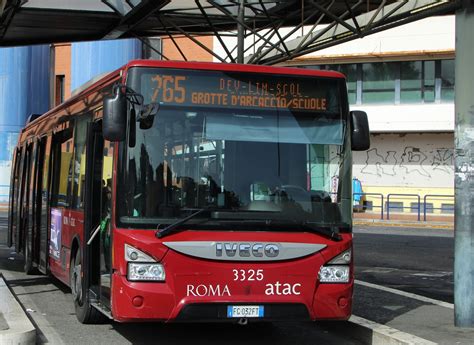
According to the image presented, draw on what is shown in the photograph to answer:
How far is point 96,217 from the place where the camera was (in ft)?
27.6

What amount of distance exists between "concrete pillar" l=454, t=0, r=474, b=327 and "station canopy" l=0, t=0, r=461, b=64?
2.76 meters

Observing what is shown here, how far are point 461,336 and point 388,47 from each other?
1014 inches

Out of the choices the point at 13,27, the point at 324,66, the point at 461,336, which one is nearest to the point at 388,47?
the point at 324,66

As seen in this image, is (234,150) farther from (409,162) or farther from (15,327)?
(409,162)

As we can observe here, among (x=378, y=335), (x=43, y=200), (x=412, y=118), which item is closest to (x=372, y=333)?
(x=378, y=335)

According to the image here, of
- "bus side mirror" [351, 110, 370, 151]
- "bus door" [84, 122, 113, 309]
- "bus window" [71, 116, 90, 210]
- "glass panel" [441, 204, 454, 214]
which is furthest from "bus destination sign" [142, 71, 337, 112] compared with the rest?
"glass panel" [441, 204, 454, 214]

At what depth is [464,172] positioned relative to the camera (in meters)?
8.33

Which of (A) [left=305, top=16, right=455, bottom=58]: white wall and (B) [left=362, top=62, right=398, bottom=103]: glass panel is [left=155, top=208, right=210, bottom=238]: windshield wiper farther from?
(B) [left=362, top=62, right=398, bottom=103]: glass panel

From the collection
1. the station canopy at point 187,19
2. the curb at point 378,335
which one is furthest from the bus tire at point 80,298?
the station canopy at point 187,19

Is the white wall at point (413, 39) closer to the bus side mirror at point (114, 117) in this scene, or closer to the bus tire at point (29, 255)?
the bus tire at point (29, 255)

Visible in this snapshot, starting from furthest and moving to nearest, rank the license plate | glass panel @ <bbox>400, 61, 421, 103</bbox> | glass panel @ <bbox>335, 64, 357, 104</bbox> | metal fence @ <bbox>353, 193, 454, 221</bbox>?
1. glass panel @ <bbox>335, 64, 357, 104</bbox>
2. glass panel @ <bbox>400, 61, 421, 103</bbox>
3. metal fence @ <bbox>353, 193, 454, 221</bbox>
4. the license plate

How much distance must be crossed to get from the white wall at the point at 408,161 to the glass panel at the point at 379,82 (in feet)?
5.76

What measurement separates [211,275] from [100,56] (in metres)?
28.9

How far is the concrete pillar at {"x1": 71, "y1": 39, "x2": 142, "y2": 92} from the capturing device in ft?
111
